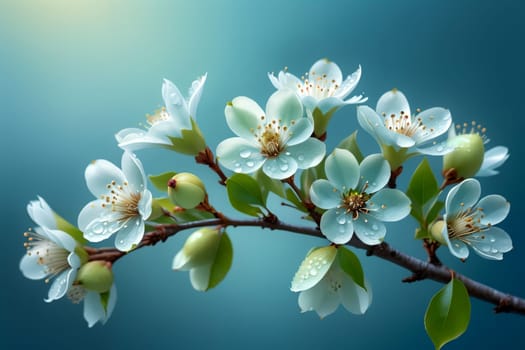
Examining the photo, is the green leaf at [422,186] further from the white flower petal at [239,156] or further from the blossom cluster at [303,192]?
the white flower petal at [239,156]

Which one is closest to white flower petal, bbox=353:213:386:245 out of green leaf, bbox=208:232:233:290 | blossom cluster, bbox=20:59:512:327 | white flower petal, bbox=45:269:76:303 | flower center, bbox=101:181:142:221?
blossom cluster, bbox=20:59:512:327

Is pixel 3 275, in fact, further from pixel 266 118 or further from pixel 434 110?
pixel 434 110

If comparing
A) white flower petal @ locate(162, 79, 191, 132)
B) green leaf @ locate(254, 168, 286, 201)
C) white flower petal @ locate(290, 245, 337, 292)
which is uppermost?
white flower petal @ locate(162, 79, 191, 132)

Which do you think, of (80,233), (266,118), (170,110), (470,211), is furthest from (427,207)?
(80,233)

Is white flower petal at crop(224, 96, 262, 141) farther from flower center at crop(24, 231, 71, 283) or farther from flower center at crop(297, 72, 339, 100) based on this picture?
flower center at crop(24, 231, 71, 283)

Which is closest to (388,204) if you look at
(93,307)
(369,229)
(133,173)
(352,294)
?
(369,229)
